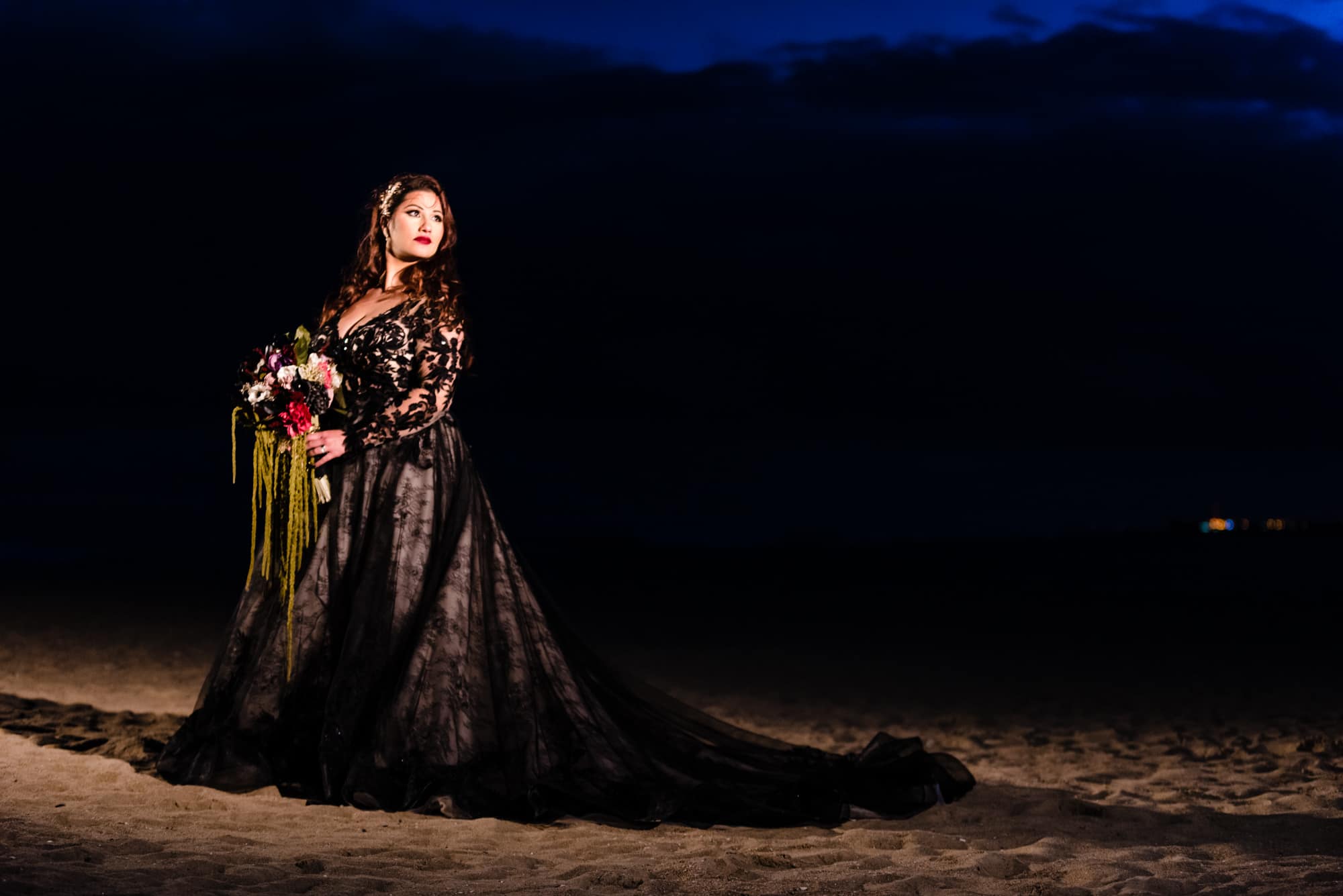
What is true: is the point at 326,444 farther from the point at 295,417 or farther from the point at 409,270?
the point at 409,270

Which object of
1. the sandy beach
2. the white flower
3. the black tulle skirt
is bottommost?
the sandy beach

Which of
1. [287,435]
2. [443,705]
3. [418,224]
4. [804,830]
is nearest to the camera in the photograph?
[804,830]

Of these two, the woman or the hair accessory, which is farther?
the hair accessory

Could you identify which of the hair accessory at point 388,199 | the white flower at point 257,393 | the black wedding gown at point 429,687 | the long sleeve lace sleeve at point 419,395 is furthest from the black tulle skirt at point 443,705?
the hair accessory at point 388,199

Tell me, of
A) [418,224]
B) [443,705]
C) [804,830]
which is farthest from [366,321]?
[804,830]

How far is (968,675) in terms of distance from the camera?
8445mm

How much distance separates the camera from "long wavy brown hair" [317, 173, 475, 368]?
4.72 metres

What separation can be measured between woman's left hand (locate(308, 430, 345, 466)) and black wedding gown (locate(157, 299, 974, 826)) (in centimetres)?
4

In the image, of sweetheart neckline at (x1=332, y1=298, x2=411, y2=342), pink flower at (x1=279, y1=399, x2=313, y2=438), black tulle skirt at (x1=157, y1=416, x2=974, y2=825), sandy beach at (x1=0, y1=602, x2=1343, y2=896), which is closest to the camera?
sandy beach at (x1=0, y1=602, x2=1343, y2=896)

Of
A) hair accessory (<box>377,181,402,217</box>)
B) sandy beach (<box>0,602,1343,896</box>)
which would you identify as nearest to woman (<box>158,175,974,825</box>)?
hair accessory (<box>377,181,402,217</box>)

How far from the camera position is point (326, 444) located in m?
4.61

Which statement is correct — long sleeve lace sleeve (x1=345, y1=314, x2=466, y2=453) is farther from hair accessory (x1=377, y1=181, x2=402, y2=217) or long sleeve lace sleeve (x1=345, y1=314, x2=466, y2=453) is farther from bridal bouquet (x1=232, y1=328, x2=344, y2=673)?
hair accessory (x1=377, y1=181, x2=402, y2=217)

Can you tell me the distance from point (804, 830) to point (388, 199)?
2653mm

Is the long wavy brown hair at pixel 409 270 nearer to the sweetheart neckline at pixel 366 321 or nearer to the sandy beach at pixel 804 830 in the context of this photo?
the sweetheart neckline at pixel 366 321
